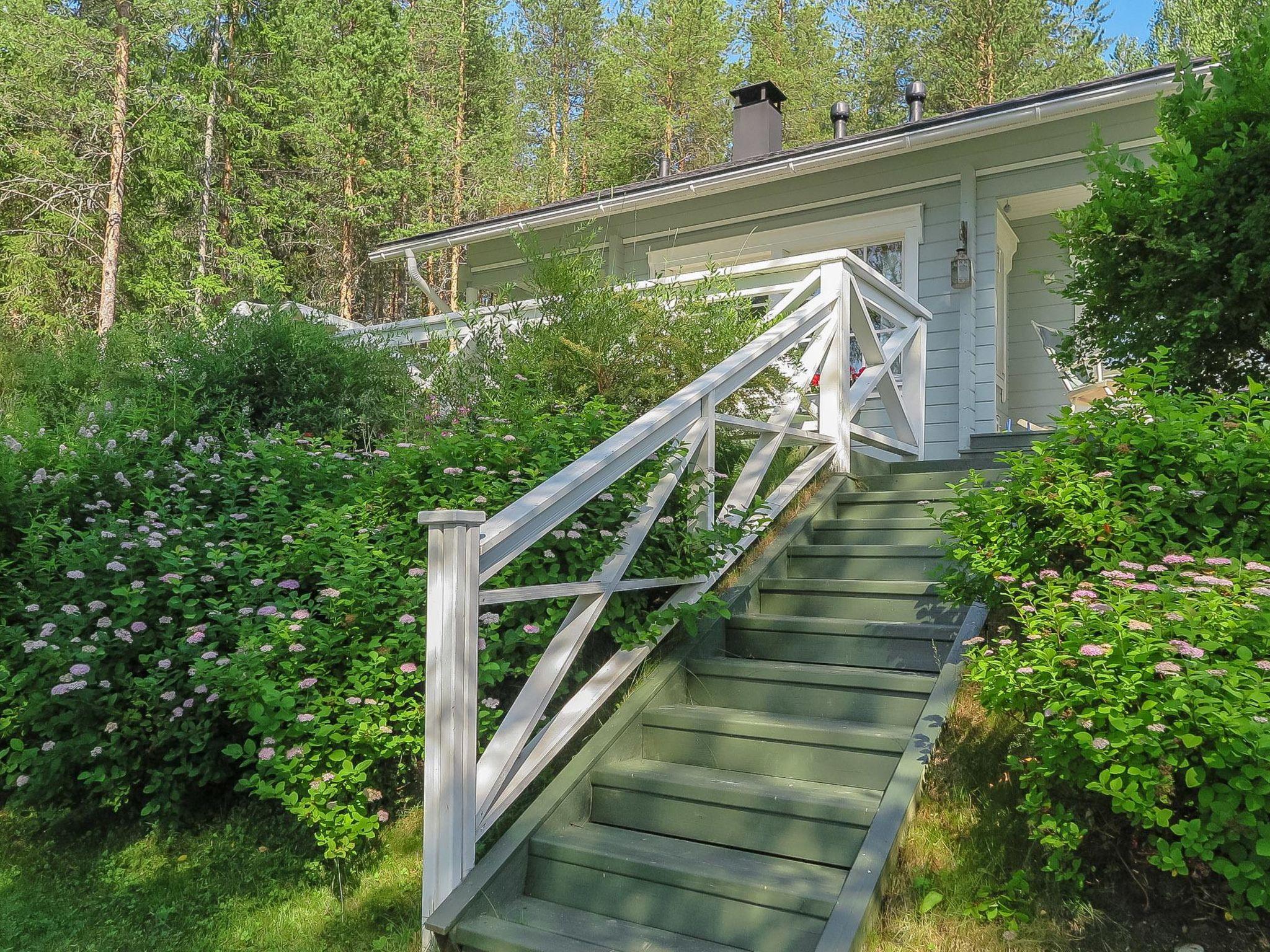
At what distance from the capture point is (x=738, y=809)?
118 inches

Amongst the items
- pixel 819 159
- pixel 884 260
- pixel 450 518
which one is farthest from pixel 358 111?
→ pixel 450 518

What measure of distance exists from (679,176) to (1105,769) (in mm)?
7751

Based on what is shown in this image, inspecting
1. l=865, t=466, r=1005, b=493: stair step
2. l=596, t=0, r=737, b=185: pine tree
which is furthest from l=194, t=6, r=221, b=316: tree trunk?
l=865, t=466, r=1005, b=493: stair step

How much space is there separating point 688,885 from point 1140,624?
4.71 ft

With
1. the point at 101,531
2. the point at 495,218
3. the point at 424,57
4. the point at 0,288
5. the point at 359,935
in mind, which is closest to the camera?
the point at 359,935

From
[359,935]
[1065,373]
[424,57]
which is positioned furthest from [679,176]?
[424,57]

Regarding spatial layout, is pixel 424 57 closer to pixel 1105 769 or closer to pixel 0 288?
pixel 0 288

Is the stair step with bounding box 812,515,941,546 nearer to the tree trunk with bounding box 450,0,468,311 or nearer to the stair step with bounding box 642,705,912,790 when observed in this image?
the stair step with bounding box 642,705,912,790

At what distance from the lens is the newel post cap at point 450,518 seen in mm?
2750

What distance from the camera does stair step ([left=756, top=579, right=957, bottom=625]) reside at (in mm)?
3945

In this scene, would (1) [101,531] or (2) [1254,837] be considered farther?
(1) [101,531]

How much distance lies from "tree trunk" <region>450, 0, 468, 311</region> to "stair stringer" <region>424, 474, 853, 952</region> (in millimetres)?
17261

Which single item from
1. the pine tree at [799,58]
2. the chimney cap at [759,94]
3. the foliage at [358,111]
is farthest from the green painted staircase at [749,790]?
the pine tree at [799,58]

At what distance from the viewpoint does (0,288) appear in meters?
16.7
